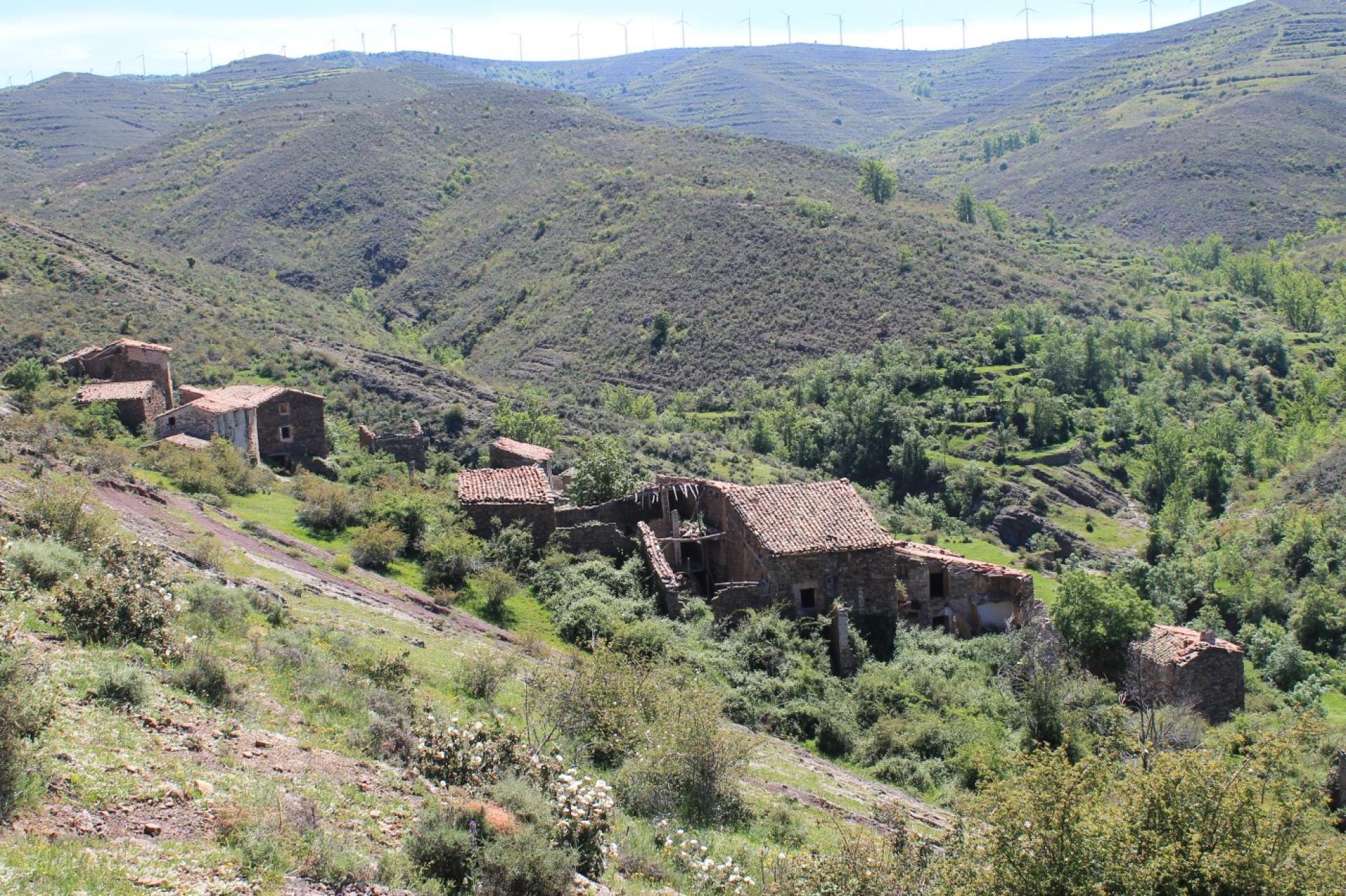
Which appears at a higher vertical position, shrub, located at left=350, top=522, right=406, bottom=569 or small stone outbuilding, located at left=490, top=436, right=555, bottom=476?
shrub, located at left=350, top=522, right=406, bottom=569

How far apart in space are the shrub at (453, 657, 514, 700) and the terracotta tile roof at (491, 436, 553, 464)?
1832 cm

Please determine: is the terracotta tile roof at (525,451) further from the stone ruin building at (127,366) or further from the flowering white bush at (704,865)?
the flowering white bush at (704,865)

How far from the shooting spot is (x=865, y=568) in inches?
1021

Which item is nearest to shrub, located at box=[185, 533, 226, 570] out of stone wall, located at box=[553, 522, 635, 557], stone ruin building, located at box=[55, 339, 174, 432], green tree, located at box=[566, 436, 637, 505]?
stone wall, located at box=[553, 522, 635, 557]

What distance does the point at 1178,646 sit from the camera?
26.5m

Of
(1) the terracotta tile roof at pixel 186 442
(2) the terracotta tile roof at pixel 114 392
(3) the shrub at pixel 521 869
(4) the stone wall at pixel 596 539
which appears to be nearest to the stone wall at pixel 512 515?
(4) the stone wall at pixel 596 539

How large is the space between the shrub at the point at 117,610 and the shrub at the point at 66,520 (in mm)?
2731

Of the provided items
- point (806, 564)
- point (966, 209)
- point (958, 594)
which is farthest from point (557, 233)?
point (806, 564)

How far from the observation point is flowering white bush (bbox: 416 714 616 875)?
40.2 feet

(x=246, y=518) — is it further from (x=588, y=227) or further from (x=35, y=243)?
(x=588, y=227)

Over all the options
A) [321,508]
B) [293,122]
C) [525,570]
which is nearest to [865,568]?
[525,570]

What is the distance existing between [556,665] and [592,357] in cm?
6395

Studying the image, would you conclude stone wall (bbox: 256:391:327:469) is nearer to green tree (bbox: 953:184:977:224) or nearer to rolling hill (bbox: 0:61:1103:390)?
rolling hill (bbox: 0:61:1103:390)

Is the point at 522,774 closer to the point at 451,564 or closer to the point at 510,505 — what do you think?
the point at 451,564
